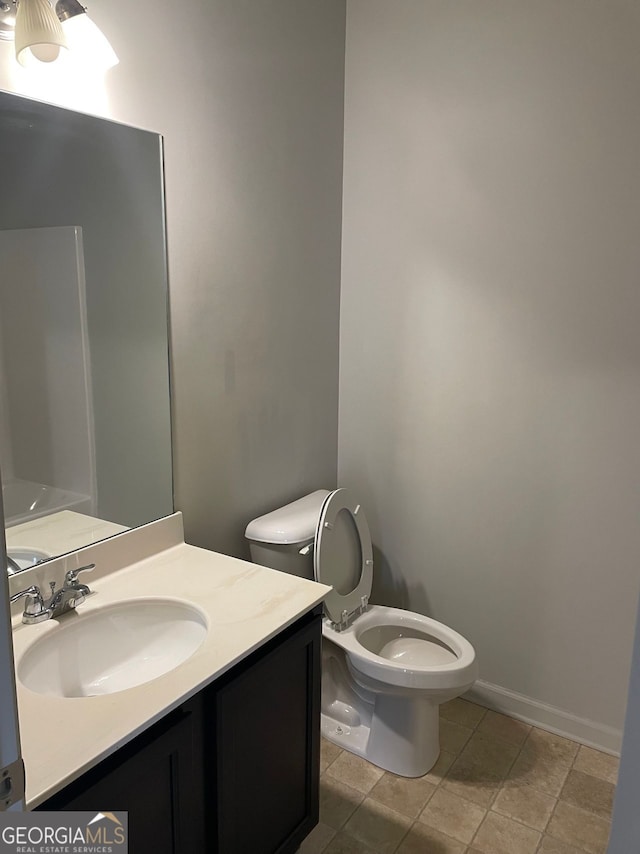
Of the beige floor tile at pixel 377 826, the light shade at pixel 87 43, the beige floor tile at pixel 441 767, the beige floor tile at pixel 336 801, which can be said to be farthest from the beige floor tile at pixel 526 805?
the light shade at pixel 87 43

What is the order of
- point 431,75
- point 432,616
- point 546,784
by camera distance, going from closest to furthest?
1. point 546,784
2. point 431,75
3. point 432,616

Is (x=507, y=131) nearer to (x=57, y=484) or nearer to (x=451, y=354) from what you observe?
(x=451, y=354)

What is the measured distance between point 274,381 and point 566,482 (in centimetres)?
109

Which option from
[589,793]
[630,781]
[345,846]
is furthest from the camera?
[589,793]

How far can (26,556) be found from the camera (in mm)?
1503

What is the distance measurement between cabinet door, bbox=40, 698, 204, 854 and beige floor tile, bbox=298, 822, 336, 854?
1.98 feet

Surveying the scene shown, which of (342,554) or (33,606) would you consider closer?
(33,606)

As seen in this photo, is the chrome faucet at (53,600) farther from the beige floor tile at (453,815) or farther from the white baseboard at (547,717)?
the white baseboard at (547,717)

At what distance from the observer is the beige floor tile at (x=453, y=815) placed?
6.18 ft

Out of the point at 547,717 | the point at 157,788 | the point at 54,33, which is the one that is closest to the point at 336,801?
the point at 547,717

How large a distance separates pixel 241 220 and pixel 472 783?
2.00 meters

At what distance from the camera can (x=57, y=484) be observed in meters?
1.61

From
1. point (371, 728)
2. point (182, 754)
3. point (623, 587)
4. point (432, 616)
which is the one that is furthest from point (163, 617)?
point (623, 587)

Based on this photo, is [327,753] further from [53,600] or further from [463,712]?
[53,600]
